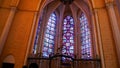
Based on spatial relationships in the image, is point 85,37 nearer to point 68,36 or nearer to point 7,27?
point 68,36

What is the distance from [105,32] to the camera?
11055 mm

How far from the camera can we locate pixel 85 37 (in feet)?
49.5

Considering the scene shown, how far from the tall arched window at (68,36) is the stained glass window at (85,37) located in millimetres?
1000

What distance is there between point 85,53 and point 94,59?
159 inches

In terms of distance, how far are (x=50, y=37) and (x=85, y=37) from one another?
11.1 ft

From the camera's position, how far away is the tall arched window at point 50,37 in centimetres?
1441

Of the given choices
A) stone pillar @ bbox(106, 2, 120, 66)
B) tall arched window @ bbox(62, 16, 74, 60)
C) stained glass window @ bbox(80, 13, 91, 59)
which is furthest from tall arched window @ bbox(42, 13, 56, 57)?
stone pillar @ bbox(106, 2, 120, 66)

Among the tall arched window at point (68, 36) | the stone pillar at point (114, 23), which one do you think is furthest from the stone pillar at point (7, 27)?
the stone pillar at point (114, 23)

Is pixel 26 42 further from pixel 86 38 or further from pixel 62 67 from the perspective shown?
pixel 86 38

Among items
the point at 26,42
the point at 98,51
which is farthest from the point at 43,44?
the point at 98,51

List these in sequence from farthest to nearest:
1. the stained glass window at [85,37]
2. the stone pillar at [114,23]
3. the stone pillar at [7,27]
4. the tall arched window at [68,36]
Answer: the tall arched window at [68,36]
the stained glass window at [85,37]
the stone pillar at [7,27]
the stone pillar at [114,23]

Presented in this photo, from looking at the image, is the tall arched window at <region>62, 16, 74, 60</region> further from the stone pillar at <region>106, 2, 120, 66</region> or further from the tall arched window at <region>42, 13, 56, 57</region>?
the stone pillar at <region>106, 2, 120, 66</region>

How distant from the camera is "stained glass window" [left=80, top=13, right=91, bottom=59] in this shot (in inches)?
555

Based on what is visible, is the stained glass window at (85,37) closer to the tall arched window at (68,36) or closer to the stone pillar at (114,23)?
the tall arched window at (68,36)
